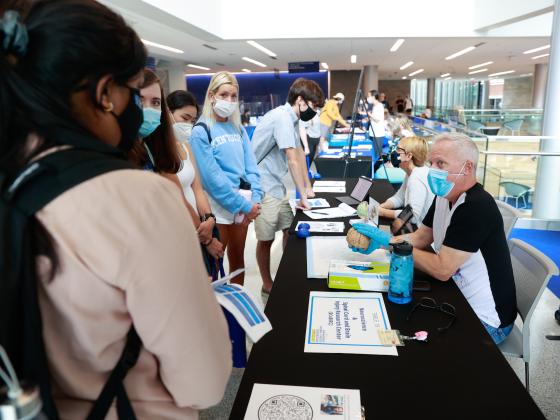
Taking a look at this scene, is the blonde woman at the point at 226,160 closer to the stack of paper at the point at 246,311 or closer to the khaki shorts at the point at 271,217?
the khaki shorts at the point at 271,217

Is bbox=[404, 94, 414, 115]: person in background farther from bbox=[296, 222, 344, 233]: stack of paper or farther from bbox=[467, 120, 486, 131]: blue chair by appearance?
bbox=[296, 222, 344, 233]: stack of paper

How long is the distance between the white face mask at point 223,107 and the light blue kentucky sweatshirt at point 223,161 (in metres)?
0.06

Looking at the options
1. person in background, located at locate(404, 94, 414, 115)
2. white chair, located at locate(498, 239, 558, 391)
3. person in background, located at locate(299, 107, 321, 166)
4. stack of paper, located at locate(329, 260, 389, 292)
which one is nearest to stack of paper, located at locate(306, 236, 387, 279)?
stack of paper, located at locate(329, 260, 389, 292)

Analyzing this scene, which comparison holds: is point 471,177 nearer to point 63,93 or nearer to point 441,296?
point 441,296

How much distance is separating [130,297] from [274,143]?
99.1 inches

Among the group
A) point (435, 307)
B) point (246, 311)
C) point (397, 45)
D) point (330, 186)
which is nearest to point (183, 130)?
point (330, 186)

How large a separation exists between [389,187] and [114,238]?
3.15m

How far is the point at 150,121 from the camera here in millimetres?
1579

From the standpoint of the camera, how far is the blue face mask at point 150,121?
1.56 m

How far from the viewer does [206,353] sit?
67cm

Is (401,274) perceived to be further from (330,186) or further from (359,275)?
(330,186)

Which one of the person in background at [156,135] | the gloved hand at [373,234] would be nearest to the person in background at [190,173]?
the person in background at [156,135]

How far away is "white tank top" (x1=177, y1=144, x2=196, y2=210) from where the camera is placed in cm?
221

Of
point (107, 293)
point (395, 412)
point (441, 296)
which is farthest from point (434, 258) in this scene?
point (107, 293)
